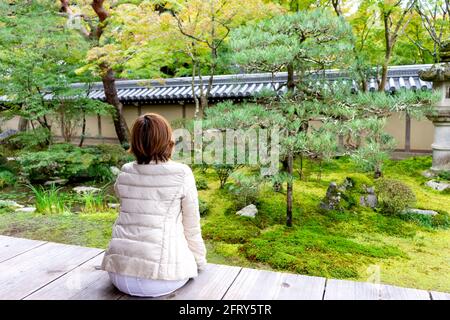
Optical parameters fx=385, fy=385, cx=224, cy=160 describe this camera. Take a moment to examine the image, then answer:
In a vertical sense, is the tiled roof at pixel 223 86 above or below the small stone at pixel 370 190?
above

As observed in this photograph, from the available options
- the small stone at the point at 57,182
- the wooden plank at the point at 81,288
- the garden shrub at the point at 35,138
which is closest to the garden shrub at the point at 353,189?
the wooden plank at the point at 81,288

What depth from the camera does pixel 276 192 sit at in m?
6.61

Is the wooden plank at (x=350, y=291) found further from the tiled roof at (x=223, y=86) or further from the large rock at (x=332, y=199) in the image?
the tiled roof at (x=223, y=86)

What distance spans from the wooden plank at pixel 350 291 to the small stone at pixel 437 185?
5.76 metres

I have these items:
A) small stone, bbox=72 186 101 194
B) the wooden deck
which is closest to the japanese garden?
small stone, bbox=72 186 101 194

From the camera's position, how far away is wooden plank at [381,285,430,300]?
2326 millimetres

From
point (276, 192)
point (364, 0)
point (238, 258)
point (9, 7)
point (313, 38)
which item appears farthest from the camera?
point (9, 7)

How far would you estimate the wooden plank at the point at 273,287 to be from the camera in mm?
2355

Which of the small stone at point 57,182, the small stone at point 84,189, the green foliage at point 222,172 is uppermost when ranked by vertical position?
the green foliage at point 222,172

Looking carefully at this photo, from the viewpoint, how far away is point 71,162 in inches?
355

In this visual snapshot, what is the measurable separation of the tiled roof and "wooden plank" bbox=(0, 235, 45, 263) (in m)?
6.61

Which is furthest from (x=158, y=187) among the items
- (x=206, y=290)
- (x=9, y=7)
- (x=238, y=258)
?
(x=9, y=7)
